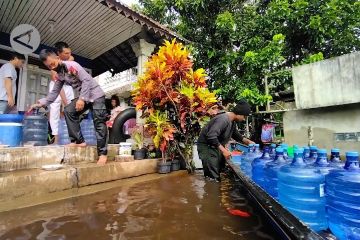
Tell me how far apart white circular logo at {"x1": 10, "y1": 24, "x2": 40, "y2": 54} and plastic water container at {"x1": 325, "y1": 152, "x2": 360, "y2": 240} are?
8.10 meters

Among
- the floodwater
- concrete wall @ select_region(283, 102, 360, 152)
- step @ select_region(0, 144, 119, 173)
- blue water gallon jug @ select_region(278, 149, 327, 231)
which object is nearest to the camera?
blue water gallon jug @ select_region(278, 149, 327, 231)

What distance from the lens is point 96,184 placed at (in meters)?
4.24

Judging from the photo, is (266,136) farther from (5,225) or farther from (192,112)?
(5,225)

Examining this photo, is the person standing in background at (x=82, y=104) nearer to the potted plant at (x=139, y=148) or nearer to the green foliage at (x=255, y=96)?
the potted plant at (x=139, y=148)

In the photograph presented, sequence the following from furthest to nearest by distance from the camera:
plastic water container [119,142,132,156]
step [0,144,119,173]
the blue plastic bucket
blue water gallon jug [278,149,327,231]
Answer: plastic water container [119,142,132,156]
the blue plastic bucket
step [0,144,119,173]
blue water gallon jug [278,149,327,231]

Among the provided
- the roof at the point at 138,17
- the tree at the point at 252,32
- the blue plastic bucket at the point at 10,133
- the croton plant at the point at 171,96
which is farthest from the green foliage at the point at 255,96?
the blue plastic bucket at the point at 10,133

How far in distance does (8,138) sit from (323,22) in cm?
1212

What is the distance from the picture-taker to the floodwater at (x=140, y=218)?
233 cm

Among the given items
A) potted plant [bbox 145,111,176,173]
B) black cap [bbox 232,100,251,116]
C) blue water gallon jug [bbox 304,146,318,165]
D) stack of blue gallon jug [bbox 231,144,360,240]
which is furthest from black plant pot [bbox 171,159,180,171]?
blue water gallon jug [bbox 304,146,318,165]

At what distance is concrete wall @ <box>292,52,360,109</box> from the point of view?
9772 mm

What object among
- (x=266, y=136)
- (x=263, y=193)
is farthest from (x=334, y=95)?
(x=263, y=193)

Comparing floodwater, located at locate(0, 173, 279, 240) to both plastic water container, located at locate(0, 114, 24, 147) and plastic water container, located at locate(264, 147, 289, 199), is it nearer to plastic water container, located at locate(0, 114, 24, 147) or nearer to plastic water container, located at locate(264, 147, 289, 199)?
plastic water container, located at locate(264, 147, 289, 199)

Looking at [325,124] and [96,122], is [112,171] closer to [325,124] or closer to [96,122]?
[96,122]

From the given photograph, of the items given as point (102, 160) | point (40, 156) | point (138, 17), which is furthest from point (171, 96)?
point (40, 156)
